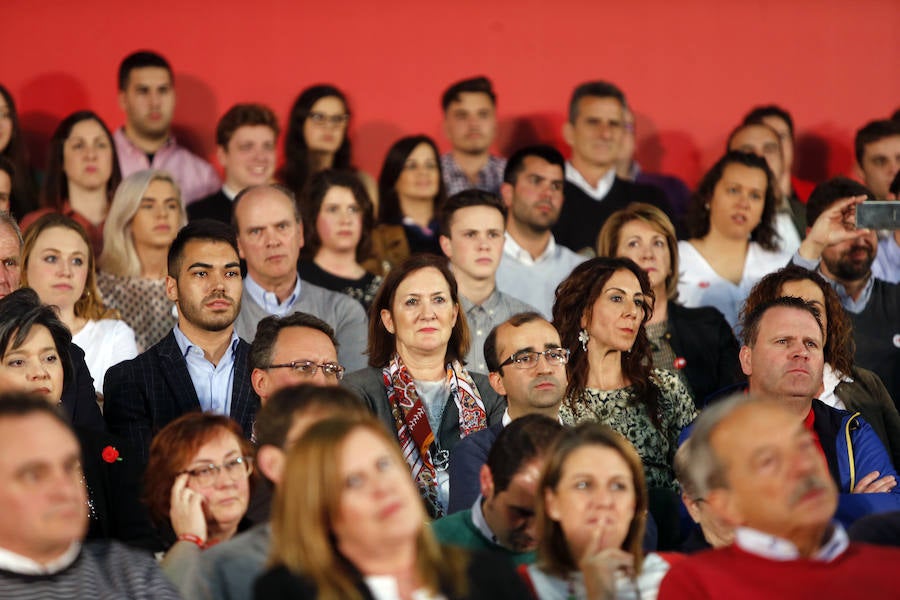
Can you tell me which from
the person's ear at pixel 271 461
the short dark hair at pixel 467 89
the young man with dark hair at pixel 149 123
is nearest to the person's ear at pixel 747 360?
the person's ear at pixel 271 461

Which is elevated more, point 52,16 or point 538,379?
point 52,16

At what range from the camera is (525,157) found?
5789 mm

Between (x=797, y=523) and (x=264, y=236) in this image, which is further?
(x=264, y=236)

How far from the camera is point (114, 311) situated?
487 centimetres

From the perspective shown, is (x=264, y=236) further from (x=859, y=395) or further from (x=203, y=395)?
(x=859, y=395)

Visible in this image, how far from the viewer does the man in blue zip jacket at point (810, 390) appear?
13.5 feet

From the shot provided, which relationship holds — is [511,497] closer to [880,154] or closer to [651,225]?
[651,225]

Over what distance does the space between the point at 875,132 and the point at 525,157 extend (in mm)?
1532

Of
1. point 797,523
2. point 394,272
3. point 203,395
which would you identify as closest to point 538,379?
point 394,272

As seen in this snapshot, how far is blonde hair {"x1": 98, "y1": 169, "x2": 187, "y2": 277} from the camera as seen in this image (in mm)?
5223

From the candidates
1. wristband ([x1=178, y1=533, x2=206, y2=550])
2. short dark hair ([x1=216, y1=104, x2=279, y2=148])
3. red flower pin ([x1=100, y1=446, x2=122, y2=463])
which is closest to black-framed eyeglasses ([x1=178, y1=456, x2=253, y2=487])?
wristband ([x1=178, y1=533, x2=206, y2=550])

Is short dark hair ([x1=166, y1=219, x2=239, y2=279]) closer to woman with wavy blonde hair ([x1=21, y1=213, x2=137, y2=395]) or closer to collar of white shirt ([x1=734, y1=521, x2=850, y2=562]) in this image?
woman with wavy blonde hair ([x1=21, y1=213, x2=137, y2=395])

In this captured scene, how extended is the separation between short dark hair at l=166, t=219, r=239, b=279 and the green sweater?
1404mm

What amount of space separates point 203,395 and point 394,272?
659 millimetres
